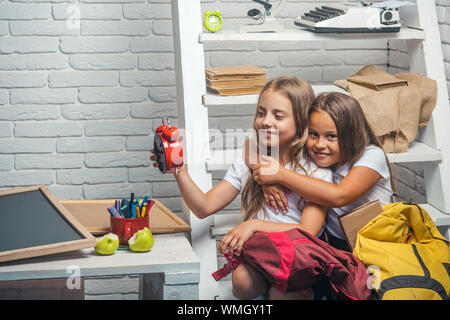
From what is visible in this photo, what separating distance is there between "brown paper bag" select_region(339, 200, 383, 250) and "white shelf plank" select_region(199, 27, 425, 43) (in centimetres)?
62

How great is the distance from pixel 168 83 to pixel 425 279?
4.65ft

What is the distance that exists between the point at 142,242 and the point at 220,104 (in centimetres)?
56

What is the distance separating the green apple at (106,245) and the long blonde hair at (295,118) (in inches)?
18.4

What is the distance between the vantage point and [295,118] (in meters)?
1.72

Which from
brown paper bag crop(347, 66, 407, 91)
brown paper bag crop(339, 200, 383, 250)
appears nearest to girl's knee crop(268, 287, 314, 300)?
brown paper bag crop(339, 200, 383, 250)

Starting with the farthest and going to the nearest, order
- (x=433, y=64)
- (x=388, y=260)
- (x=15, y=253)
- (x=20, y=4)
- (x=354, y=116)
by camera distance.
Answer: (x=20, y=4), (x=433, y=64), (x=354, y=116), (x=388, y=260), (x=15, y=253)

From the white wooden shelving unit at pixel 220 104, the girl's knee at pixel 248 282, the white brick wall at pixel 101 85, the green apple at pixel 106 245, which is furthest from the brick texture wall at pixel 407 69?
the green apple at pixel 106 245

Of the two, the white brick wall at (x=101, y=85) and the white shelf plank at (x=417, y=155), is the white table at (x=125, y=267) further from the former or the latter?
the white brick wall at (x=101, y=85)

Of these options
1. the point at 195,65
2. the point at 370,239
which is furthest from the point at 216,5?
the point at 370,239

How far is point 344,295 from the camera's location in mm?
1456

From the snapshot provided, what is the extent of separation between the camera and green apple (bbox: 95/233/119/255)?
148 cm

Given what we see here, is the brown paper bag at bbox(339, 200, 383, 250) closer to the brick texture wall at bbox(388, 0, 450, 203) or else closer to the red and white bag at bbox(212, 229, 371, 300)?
the red and white bag at bbox(212, 229, 371, 300)

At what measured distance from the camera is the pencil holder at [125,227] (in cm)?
156

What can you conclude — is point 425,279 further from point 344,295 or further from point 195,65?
point 195,65
